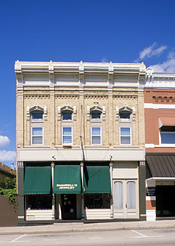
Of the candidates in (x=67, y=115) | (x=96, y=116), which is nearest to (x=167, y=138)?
(x=96, y=116)

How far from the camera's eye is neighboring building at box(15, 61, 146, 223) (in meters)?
22.2

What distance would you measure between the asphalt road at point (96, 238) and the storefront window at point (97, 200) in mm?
4189

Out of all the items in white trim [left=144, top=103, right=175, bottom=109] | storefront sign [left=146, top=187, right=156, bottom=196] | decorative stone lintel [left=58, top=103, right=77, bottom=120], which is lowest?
storefront sign [left=146, top=187, right=156, bottom=196]

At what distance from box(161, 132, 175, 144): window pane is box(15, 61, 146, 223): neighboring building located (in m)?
1.56

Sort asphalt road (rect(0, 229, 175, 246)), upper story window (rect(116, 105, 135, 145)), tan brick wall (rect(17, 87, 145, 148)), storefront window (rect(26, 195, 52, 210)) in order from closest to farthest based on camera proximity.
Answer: asphalt road (rect(0, 229, 175, 246)) → storefront window (rect(26, 195, 52, 210)) → tan brick wall (rect(17, 87, 145, 148)) → upper story window (rect(116, 105, 135, 145))

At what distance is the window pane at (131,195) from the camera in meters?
22.7

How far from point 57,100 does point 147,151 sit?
7074mm

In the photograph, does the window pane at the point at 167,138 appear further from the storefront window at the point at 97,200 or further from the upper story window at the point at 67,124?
the upper story window at the point at 67,124

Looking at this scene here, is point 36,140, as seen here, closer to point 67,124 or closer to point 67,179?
point 67,124

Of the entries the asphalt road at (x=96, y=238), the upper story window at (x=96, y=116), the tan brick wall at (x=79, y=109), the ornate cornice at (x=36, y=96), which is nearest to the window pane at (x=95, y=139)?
the tan brick wall at (x=79, y=109)

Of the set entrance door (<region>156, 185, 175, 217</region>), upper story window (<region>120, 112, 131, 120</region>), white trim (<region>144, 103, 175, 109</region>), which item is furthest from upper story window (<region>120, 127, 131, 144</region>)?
entrance door (<region>156, 185, 175, 217</region>)

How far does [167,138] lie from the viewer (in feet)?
77.9

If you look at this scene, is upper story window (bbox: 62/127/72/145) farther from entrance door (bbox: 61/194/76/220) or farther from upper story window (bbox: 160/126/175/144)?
upper story window (bbox: 160/126/175/144)

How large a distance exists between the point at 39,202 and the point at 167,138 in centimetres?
981
